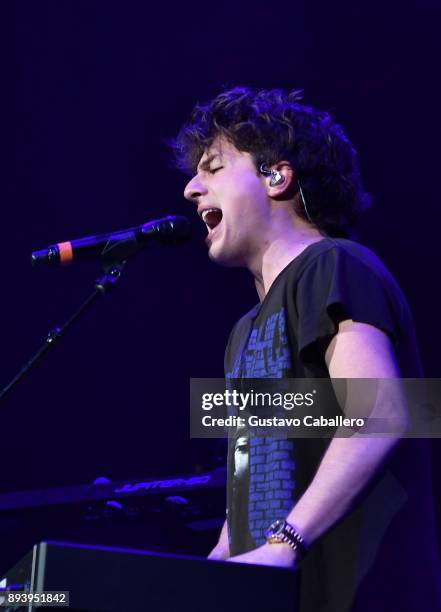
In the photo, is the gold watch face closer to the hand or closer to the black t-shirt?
the hand

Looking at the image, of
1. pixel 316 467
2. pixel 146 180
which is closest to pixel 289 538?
pixel 316 467

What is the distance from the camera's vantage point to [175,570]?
940 millimetres

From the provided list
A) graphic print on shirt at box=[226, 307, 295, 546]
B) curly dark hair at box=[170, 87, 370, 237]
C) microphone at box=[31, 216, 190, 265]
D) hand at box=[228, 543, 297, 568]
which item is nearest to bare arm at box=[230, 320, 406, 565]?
hand at box=[228, 543, 297, 568]

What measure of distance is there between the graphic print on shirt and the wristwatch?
Result: 0.27 m

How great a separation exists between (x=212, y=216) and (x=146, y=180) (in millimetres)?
1716

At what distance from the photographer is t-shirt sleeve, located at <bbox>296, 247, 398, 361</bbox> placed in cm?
145

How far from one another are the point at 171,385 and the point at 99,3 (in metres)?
1.73

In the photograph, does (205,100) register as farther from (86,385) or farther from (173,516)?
(173,516)

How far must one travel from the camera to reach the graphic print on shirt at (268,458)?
154cm

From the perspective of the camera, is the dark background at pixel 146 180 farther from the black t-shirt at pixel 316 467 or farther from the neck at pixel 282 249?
the black t-shirt at pixel 316 467

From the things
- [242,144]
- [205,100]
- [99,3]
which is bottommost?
[242,144]

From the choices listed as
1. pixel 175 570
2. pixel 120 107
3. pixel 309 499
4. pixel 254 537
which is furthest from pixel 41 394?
pixel 175 570

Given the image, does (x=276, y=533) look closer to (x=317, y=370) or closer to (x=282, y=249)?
(x=317, y=370)

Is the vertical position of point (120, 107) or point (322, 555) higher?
point (120, 107)
